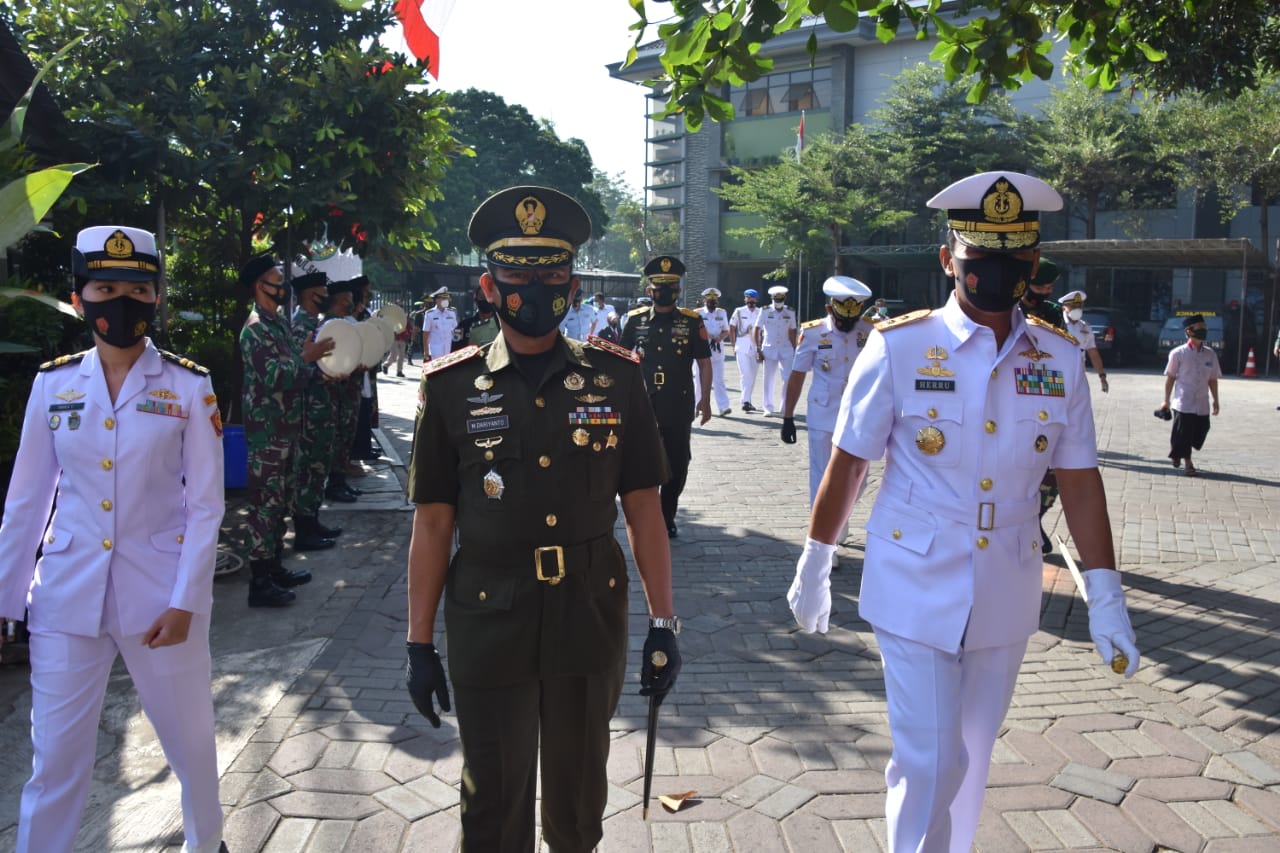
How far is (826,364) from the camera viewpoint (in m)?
8.38

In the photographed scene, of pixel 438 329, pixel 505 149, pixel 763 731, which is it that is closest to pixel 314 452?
pixel 763 731

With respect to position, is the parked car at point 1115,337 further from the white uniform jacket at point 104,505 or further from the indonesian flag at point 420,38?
the white uniform jacket at point 104,505

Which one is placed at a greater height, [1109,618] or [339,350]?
[339,350]

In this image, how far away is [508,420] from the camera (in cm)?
308

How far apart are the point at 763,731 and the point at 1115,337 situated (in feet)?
96.9

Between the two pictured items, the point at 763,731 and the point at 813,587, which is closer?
the point at 813,587

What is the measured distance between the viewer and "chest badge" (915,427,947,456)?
3.36m

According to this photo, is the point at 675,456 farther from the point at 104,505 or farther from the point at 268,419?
the point at 104,505

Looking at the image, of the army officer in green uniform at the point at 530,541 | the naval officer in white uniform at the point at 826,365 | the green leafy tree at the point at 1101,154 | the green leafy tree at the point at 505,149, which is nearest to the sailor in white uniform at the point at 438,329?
the naval officer in white uniform at the point at 826,365

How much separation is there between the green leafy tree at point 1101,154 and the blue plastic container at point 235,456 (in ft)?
113

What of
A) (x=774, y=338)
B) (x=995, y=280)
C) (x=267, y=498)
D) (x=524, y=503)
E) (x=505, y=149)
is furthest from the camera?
(x=505, y=149)

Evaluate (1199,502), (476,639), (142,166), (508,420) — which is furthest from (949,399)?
(1199,502)

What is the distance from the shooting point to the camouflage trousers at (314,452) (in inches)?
330

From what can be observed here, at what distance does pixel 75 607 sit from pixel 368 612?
349 centimetres
